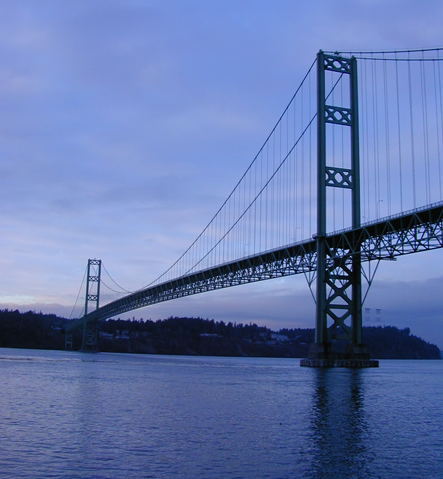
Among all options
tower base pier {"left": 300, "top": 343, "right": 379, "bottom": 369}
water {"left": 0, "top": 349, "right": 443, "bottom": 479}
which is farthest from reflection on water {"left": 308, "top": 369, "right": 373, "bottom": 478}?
tower base pier {"left": 300, "top": 343, "right": 379, "bottom": 369}

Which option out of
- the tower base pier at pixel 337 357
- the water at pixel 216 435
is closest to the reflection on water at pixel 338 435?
the water at pixel 216 435

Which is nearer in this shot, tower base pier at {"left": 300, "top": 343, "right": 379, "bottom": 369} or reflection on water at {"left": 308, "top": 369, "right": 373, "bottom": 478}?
reflection on water at {"left": 308, "top": 369, "right": 373, "bottom": 478}

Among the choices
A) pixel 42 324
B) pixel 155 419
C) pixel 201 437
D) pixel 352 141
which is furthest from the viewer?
pixel 42 324

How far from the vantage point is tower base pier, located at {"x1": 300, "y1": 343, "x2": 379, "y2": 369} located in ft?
136

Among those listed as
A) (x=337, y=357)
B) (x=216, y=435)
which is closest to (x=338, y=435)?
(x=216, y=435)

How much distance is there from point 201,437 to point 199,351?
151 metres

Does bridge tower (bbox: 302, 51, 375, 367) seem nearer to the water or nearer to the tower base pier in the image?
the tower base pier

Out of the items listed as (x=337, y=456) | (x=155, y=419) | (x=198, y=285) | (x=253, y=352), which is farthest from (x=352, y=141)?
(x=253, y=352)

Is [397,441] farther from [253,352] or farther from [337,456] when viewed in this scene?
[253,352]

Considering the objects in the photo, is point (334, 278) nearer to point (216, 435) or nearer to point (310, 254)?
point (310, 254)

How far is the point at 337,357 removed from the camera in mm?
42375

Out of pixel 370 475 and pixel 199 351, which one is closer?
pixel 370 475

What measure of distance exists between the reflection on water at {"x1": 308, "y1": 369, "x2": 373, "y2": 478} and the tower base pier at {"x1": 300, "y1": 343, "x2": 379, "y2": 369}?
637 inches

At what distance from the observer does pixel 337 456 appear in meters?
12.1
